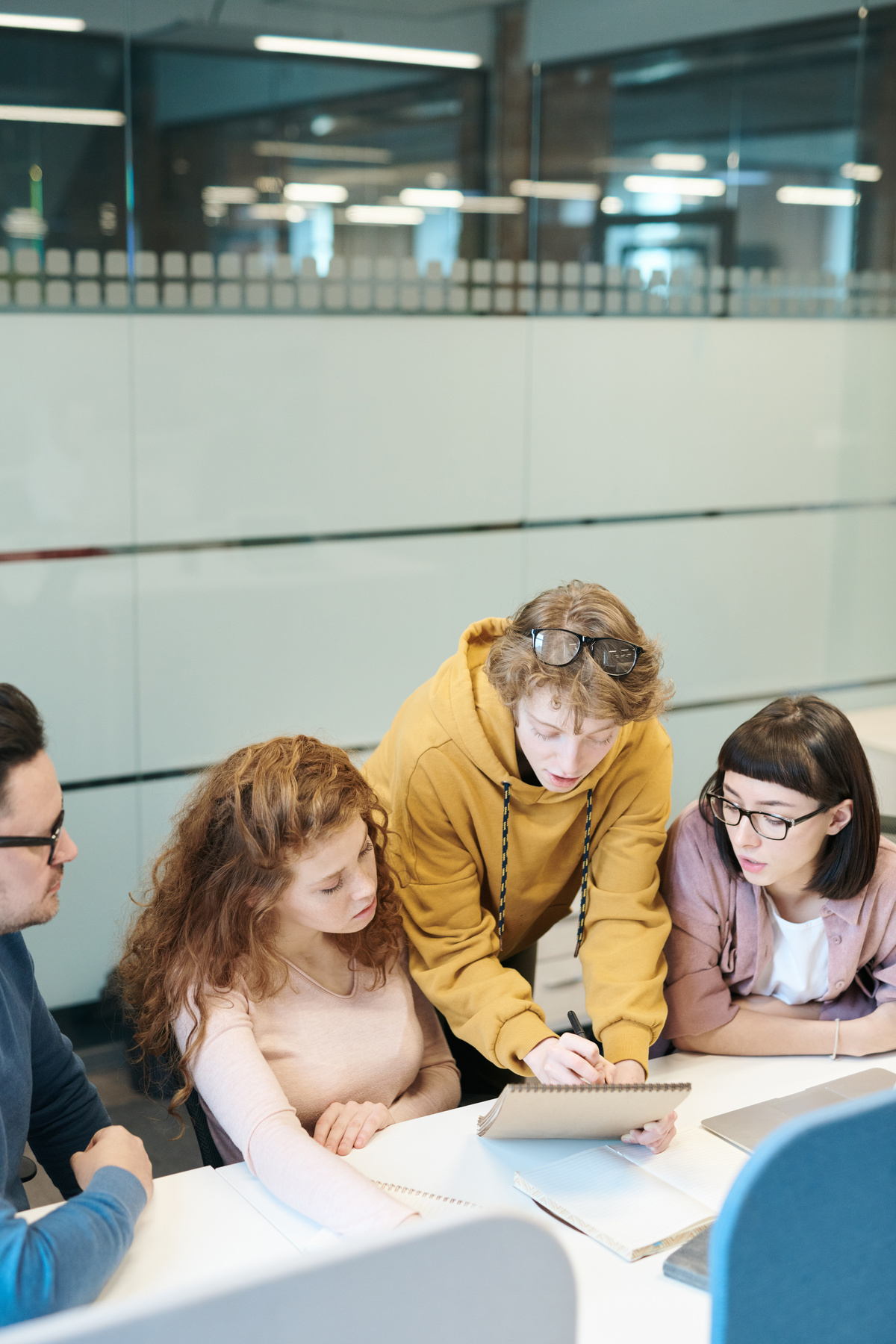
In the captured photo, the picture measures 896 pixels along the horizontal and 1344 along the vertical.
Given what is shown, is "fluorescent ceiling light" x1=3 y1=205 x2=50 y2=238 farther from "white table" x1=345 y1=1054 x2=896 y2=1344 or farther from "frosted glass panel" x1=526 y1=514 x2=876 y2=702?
"white table" x1=345 y1=1054 x2=896 y2=1344

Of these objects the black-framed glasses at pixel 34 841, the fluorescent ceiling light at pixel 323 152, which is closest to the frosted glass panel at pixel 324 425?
the fluorescent ceiling light at pixel 323 152

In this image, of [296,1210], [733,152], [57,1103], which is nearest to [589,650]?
[296,1210]

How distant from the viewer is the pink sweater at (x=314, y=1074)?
1.40 meters

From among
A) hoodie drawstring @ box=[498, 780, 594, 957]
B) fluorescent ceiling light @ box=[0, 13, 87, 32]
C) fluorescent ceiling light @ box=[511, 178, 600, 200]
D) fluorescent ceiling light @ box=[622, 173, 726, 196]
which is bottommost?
hoodie drawstring @ box=[498, 780, 594, 957]

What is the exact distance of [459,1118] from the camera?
1.63 metres

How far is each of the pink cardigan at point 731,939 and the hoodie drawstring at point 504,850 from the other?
0.83 ft

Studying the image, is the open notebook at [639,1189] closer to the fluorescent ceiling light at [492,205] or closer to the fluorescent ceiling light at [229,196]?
the fluorescent ceiling light at [229,196]

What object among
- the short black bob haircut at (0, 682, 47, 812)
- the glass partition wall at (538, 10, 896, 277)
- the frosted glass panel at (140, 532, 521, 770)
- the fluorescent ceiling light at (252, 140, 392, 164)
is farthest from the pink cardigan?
the glass partition wall at (538, 10, 896, 277)

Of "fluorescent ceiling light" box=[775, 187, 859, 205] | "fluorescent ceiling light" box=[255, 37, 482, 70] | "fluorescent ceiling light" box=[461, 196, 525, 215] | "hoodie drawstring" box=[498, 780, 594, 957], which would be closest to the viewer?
"hoodie drawstring" box=[498, 780, 594, 957]

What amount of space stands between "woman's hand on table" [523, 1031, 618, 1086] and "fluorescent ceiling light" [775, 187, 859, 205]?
2.71 m

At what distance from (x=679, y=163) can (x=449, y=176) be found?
71cm

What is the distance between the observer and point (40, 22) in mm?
2543

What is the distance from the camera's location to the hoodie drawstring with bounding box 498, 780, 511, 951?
6.03 feet

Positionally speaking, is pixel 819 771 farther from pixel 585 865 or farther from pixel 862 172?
pixel 862 172
